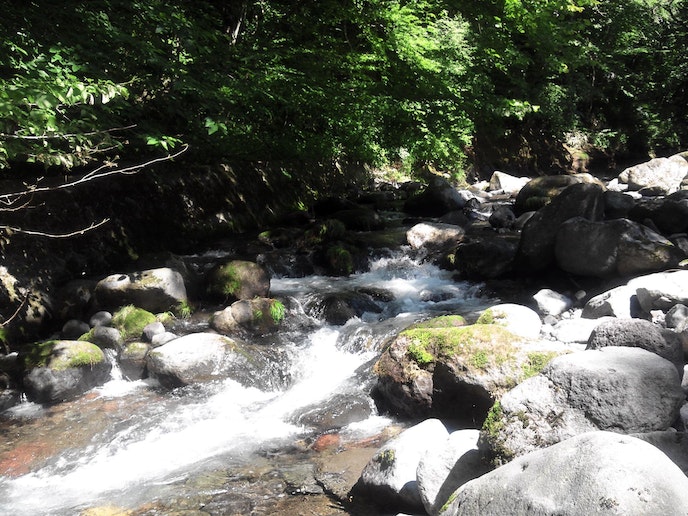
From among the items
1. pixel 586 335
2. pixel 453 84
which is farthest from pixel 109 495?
pixel 453 84

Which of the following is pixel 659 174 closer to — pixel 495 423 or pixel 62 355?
pixel 495 423

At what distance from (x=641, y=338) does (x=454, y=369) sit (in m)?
1.69

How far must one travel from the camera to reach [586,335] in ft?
20.9

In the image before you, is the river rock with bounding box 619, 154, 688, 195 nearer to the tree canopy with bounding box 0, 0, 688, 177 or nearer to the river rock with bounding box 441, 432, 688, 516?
the tree canopy with bounding box 0, 0, 688, 177

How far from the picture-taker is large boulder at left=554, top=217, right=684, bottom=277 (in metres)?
7.96

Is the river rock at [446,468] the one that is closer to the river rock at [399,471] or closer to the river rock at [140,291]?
the river rock at [399,471]

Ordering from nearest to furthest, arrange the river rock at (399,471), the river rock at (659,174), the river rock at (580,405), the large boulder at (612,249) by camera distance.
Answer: the river rock at (580,405) → the river rock at (399,471) → the large boulder at (612,249) → the river rock at (659,174)

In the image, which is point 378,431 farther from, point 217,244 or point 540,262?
point 217,244

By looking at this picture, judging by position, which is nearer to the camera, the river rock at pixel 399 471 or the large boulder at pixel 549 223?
the river rock at pixel 399 471

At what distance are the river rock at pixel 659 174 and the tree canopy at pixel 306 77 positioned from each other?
4944mm

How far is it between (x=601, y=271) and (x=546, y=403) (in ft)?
18.2

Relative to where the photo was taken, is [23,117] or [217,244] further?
[217,244]

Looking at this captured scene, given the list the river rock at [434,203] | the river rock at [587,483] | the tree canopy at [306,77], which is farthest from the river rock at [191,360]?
the river rock at [434,203]

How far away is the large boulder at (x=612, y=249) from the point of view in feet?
26.1
